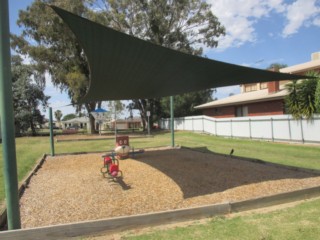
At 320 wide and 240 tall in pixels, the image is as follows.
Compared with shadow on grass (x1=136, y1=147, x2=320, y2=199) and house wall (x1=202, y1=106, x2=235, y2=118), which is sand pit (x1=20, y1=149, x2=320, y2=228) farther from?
house wall (x1=202, y1=106, x2=235, y2=118)

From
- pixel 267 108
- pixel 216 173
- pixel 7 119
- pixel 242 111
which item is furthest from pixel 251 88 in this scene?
pixel 7 119

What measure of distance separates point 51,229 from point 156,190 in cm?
300

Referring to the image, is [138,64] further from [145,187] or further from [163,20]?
[163,20]

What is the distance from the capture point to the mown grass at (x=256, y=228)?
4.22 meters

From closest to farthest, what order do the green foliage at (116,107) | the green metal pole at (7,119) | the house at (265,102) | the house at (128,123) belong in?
the green metal pole at (7,119) → the house at (265,102) → the green foliage at (116,107) → the house at (128,123)

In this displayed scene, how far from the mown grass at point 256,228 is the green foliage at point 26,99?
107 feet

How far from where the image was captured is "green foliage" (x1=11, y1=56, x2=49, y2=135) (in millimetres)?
34000

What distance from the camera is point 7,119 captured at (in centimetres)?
412

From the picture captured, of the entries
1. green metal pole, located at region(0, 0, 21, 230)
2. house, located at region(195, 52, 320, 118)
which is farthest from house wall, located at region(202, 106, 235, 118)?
green metal pole, located at region(0, 0, 21, 230)

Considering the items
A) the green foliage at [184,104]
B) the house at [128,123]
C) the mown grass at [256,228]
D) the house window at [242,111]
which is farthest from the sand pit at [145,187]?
the house at [128,123]

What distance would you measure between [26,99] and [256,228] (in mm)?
34833

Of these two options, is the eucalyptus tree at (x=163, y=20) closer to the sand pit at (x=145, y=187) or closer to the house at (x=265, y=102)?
the house at (x=265, y=102)

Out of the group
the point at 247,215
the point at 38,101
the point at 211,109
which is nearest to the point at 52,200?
the point at 247,215

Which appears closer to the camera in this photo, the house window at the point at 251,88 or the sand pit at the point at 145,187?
the sand pit at the point at 145,187
